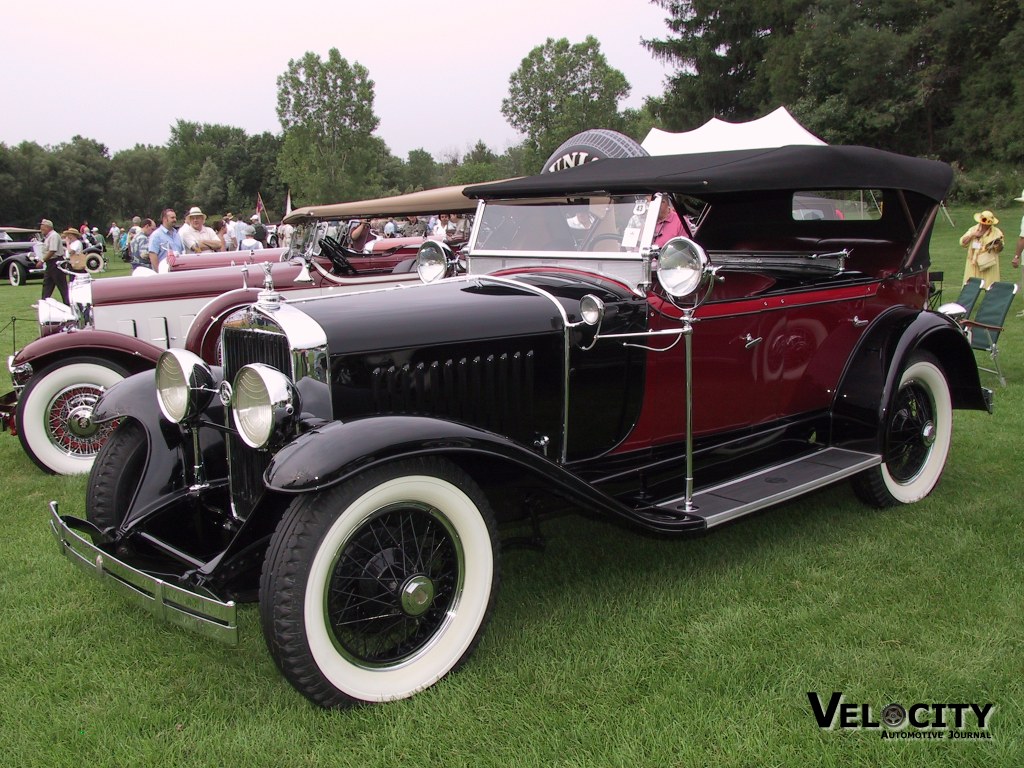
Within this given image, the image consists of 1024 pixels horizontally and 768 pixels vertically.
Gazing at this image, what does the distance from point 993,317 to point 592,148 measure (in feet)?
12.8

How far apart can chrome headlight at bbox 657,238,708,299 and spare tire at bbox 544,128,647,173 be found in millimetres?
3746

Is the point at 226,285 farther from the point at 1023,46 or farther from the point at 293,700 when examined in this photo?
the point at 1023,46

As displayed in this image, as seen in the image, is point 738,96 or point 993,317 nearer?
point 993,317

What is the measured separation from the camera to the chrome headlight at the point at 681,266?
3180 mm

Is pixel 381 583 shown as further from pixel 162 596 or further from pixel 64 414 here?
pixel 64 414

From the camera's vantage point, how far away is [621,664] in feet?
9.34

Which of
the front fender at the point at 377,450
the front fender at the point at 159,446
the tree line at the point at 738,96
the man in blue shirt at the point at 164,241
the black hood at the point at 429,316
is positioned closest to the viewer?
the front fender at the point at 377,450

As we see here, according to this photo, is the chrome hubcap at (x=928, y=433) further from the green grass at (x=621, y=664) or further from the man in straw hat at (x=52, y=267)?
the man in straw hat at (x=52, y=267)

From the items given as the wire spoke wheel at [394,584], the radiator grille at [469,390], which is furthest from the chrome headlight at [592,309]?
the wire spoke wheel at [394,584]

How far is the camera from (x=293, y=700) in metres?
2.66

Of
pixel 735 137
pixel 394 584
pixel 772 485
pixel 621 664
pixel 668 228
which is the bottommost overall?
pixel 621 664

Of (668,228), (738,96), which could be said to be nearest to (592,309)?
(668,228)

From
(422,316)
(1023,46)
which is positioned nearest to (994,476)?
(422,316)

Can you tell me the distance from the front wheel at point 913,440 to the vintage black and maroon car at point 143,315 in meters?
2.99
